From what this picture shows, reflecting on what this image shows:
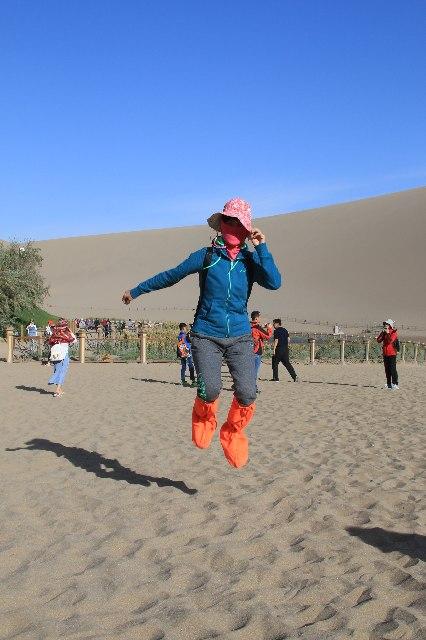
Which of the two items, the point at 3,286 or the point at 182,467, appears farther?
the point at 3,286

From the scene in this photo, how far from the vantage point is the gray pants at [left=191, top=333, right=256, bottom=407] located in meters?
5.30

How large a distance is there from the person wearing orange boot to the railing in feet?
65.6

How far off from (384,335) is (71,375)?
369 inches

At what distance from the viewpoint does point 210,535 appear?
15.0 ft

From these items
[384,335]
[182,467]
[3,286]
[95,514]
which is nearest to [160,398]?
[384,335]

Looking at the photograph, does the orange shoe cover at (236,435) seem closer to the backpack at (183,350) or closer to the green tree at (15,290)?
the backpack at (183,350)

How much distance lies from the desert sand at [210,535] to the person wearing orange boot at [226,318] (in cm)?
74

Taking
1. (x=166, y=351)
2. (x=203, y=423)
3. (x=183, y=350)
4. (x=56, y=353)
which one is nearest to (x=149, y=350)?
(x=166, y=351)

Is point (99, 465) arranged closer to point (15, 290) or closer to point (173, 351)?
point (173, 351)

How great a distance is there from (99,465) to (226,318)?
8.87 feet

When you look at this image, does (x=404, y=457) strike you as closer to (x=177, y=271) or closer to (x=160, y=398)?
(x=177, y=271)

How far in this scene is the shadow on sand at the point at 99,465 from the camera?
6.18m

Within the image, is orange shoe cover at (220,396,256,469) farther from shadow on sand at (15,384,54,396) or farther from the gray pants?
shadow on sand at (15,384,54,396)

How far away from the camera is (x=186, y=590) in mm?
3652
